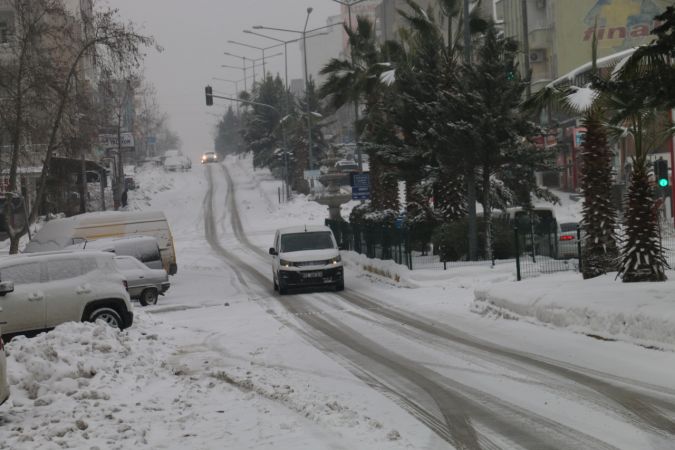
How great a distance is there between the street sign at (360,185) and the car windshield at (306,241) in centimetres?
1200

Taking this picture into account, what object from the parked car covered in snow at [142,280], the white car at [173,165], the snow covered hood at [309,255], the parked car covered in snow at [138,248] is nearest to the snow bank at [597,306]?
the snow covered hood at [309,255]

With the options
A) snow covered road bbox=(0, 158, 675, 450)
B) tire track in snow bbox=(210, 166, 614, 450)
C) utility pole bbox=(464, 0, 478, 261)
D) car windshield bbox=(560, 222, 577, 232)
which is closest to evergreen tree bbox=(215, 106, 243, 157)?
car windshield bbox=(560, 222, 577, 232)

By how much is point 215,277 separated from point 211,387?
23543 mm

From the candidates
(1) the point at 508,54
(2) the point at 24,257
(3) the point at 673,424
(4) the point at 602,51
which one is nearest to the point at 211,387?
(3) the point at 673,424

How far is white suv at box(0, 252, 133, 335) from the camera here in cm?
1619

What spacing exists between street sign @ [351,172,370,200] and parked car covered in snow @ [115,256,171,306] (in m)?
14.6

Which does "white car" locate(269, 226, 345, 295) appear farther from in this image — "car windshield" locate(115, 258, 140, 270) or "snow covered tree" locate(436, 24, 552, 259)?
"snow covered tree" locate(436, 24, 552, 259)

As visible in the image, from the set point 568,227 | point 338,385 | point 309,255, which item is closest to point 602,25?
point 568,227

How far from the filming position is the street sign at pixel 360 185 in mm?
39103

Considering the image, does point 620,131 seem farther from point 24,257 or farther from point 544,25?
point 544,25

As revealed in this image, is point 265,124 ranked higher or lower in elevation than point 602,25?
lower

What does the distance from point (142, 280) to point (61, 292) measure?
8.91m

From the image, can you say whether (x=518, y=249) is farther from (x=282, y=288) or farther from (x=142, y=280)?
(x=142, y=280)

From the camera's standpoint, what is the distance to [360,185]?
39.2 m
